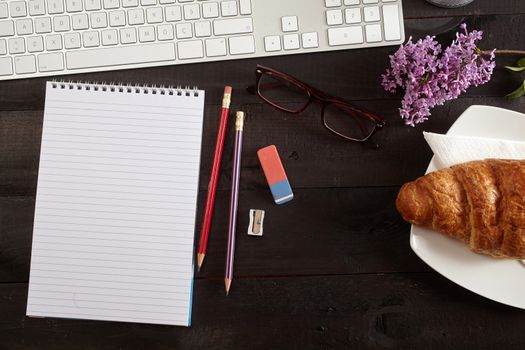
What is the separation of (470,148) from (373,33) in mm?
237

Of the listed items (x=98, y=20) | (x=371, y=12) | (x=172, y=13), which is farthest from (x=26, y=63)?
(x=371, y=12)

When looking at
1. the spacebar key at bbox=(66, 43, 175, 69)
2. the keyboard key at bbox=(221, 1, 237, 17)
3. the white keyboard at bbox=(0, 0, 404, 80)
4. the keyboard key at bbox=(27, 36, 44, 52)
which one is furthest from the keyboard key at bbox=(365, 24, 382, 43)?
the keyboard key at bbox=(27, 36, 44, 52)

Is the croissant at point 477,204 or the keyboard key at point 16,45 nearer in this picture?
the croissant at point 477,204

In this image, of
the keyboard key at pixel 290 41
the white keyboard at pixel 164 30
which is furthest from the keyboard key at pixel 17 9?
the keyboard key at pixel 290 41

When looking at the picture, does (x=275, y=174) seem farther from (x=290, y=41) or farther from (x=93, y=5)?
(x=93, y=5)

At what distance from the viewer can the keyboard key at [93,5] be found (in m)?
0.73

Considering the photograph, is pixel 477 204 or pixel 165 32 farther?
pixel 165 32

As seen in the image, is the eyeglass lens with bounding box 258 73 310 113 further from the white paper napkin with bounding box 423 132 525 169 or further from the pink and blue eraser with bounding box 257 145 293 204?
the white paper napkin with bounding box 423 132 525 169

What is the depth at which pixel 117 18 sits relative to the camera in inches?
28.6

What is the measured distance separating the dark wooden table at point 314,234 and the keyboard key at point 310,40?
1.2 inches

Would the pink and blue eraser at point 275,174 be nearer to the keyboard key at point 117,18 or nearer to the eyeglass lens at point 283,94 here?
the eyeglass lens at point 283,94

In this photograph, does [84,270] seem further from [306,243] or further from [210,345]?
[306,243]

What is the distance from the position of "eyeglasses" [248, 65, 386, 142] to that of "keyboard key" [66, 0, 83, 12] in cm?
30

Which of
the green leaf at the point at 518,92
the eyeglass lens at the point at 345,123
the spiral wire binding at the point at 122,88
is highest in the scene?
the spiral wire binding at the point at 122,88
